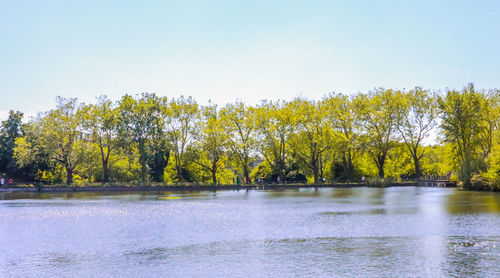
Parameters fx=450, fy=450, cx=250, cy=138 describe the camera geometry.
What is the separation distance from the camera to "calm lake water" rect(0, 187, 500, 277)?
51.5 feet

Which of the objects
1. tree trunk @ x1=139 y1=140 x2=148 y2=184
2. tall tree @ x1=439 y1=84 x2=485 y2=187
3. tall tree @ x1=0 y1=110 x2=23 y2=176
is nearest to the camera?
tall tree @ x1=439 y1=84 x2=485 y2=187

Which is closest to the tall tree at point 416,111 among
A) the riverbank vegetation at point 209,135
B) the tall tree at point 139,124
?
the riverbank vegetation at point 209,135

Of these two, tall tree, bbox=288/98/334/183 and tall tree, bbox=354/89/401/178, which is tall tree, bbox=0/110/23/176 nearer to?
tall tree, bbox=288/98/334/183

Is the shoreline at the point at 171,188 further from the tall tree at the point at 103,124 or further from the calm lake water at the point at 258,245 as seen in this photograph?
the calm lake water at the point at 258,245

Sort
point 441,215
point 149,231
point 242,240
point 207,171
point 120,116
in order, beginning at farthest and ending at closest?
1. point 207,171
2. point 120,116
3. point 441,215
4. point 149,231
5. point 242,240

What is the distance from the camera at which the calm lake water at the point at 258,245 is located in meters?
15.7

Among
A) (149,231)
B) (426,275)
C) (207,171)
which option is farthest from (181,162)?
(426,275)

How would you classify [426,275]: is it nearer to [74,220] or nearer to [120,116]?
[74,220]

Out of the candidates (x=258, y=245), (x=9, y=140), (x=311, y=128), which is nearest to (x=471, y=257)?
(x=258, y=245)

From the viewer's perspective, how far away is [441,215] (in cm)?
3058

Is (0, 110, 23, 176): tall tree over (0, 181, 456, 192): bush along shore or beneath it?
over

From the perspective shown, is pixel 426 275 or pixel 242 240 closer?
pixel 426 275

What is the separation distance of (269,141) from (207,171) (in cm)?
1792

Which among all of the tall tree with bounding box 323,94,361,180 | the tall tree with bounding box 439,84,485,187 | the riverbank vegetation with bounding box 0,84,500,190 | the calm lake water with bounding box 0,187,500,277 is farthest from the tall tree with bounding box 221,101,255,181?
the calm lake water with bounding box 0,187,500,277
